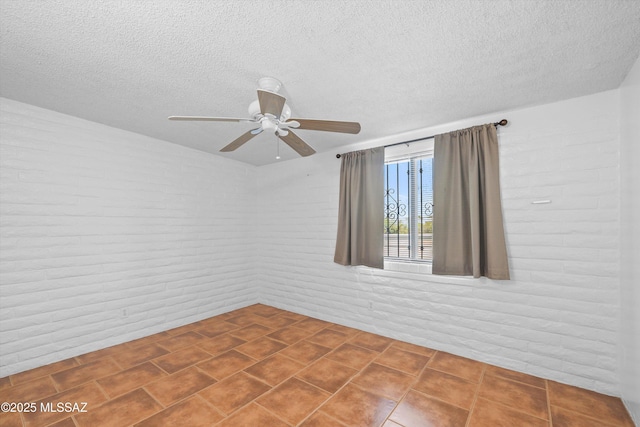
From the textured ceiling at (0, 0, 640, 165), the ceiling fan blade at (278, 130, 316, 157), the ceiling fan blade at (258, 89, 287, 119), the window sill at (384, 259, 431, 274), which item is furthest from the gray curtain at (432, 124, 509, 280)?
the ceiling fan blade at (258, 89, 287, 119)

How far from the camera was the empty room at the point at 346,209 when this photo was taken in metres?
1.58

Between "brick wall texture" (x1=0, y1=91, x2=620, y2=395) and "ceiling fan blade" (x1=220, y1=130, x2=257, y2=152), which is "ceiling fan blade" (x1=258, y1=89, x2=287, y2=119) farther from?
"brick wall texture" (x1=0, y1=91, x2=620, y2=395)

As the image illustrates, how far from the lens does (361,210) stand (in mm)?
3424

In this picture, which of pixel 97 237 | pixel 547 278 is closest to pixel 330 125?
pixel 547 278

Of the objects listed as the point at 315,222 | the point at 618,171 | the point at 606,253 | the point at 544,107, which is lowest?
the point at 606,253

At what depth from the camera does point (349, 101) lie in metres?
2.36

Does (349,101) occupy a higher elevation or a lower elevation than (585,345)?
higher

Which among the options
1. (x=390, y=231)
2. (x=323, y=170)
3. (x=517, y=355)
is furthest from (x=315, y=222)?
(x=517, y=355)

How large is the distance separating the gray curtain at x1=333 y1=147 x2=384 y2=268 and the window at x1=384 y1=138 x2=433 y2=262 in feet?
0.49

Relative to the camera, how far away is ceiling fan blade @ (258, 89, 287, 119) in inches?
62.6

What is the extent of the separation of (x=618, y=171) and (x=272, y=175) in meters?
3.97

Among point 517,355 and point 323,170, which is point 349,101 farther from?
point 517,355

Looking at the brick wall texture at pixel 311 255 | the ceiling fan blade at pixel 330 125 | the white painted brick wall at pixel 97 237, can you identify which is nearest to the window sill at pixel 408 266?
the brick wall texture at pixel 311 255

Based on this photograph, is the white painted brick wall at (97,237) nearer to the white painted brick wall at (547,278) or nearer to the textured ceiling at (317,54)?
the textured ceiling at (317,54)
